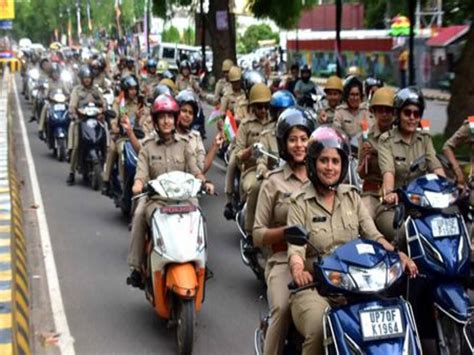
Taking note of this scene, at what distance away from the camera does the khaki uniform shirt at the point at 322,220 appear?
4539 mm

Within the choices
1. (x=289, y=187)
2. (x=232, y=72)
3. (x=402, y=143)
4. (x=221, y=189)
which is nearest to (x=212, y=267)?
(x=402, y=143)

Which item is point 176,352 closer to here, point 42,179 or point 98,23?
point 42,179

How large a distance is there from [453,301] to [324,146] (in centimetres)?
131

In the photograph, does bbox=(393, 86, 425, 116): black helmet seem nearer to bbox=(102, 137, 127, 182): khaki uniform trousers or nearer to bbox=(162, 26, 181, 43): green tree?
bbox=(102, 137, 127, 182): khaki uniform trousers

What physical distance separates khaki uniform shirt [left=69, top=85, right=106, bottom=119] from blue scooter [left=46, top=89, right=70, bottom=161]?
244cm

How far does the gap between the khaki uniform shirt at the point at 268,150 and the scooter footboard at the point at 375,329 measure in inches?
139

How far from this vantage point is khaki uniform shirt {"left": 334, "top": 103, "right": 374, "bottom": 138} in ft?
30.2

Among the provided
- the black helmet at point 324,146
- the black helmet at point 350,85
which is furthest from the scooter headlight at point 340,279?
the black helmet at point 350,85

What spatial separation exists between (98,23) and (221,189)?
250ft

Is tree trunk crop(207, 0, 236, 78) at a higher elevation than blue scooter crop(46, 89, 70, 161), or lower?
higher

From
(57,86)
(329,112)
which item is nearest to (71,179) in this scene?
(57,86)

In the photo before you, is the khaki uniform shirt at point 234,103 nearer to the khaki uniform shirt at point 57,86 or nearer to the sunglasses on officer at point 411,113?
the khaki uniform shirt at point 57,86

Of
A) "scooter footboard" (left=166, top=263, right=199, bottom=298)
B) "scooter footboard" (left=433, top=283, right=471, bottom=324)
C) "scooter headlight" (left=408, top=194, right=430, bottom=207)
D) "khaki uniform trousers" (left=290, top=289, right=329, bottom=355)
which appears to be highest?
"scooter headlight" (left=408, top=194, right=430, bottom=207)

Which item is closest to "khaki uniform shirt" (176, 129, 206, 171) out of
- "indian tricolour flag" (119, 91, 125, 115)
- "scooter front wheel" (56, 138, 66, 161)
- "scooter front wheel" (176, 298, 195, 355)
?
"scooter front wheel" (176, 298, 195, 355)
